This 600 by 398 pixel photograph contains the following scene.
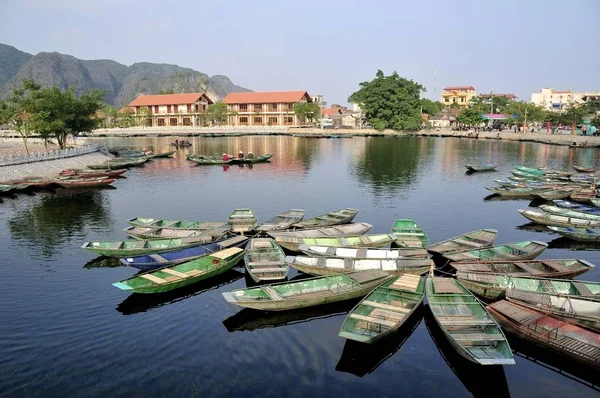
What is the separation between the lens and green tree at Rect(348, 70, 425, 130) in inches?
4149

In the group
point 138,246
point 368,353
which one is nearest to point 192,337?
point 368,353

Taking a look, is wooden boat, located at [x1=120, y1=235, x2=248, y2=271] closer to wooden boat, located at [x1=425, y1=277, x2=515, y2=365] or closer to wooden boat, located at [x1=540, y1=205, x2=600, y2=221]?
wooden boat, located at [x1=425, y1=277, x2=515, y2=365]

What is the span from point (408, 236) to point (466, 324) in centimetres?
1033

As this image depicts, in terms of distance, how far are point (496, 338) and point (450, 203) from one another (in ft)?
81.0

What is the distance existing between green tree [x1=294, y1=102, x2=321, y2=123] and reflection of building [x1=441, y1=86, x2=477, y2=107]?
71.4 metres

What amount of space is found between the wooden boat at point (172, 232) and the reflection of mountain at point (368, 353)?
38.5 ft

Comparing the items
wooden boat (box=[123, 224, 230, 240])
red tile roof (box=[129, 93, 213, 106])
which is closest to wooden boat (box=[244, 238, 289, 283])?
wooden boat (box=[123, 224, 230, 240])

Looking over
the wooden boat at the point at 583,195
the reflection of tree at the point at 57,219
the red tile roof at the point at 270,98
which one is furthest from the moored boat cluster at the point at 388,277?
the red tile roof at the point at 270,98

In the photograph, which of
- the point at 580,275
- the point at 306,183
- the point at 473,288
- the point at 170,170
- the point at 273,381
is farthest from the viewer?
the point at 170,170

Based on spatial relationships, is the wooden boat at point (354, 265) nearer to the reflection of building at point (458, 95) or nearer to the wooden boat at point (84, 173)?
the wooden boat at point (84, 173)

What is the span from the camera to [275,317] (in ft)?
58.0

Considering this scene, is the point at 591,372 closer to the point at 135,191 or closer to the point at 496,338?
the point at 496,338

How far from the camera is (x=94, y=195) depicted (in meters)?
40.6

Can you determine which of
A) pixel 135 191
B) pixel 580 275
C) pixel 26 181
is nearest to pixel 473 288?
pixel 580 275
